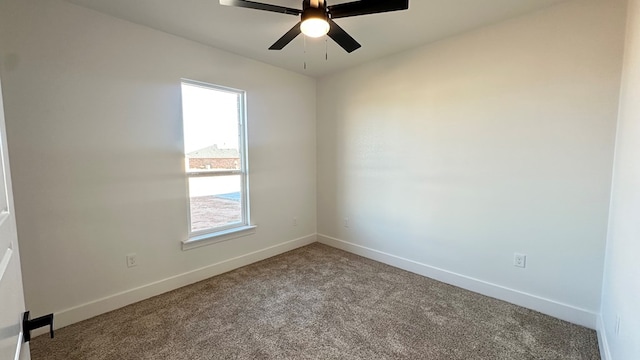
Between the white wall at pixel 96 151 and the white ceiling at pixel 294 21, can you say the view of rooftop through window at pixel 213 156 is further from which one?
the white ceiling at pixel 294 21

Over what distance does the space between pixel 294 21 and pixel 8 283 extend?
253 centimetres

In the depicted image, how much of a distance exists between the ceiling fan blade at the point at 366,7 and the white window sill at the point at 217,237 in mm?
2541

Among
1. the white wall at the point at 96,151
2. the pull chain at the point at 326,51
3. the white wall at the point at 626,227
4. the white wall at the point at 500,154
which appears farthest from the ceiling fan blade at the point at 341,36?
the white wall at the point at 626,227

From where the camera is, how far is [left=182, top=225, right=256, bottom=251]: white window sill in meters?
2.88

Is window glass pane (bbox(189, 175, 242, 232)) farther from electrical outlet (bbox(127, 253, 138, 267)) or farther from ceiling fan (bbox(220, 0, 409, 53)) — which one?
ceiling fan (bbox(220, 0, 409, 53))

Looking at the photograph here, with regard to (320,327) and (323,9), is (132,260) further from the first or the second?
(323,9)

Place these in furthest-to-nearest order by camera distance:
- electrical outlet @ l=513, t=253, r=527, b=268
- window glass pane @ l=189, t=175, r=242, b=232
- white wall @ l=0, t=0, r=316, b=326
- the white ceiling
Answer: window glass pane @ l=189, t=175, r=242, b=232 → electrical outlet @ l=513, t=253, r=527, b=268 → the white ceiling → white wall @ l=0, t=0, r=316, b=326

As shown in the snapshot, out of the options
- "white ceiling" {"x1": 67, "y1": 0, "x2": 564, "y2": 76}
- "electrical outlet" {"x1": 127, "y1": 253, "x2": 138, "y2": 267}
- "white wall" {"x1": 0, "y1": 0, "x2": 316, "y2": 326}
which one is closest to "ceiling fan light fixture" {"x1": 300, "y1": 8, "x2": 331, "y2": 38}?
"white ceiling" {"x1": 67, "y1": 0, "x2": 564, "y2": 76}

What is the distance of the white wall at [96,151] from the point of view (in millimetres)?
1989

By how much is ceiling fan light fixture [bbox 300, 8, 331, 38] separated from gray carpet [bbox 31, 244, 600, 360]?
7.33 ft

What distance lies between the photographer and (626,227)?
1554 millimetres

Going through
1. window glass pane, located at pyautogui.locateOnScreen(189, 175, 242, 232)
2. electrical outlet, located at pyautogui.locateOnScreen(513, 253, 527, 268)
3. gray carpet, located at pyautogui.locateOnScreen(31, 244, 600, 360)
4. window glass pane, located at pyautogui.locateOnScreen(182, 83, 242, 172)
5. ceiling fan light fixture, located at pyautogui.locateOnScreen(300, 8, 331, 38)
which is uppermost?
ceiling fan light fixture, located at pyautogui.locateOnScreen(300, 8, 331, 38)

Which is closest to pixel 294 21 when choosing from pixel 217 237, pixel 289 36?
pixel 289 36

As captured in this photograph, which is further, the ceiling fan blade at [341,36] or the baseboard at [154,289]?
the baseboard at [154,289]
